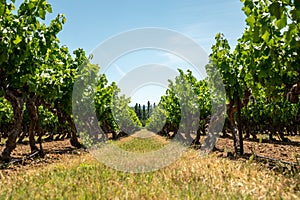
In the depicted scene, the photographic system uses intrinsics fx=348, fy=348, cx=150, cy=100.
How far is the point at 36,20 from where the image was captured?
34.9 ft

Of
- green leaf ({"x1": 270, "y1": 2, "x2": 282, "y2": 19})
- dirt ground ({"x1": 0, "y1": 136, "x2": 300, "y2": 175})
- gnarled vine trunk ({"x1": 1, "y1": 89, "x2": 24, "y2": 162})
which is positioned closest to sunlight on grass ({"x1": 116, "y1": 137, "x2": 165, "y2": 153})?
dirt ground ({"x1": 0, "y1": 136, "x2": 300, "y2": 175})

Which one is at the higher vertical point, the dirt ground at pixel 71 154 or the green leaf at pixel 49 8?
the green leaf at pixel 49 8

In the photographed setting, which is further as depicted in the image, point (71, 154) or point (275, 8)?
point (71, 154)

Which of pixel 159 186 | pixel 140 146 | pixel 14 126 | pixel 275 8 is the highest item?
pixel 275 8

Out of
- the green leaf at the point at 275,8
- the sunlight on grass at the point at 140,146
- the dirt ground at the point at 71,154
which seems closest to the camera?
the green leaf at the point at 275,8

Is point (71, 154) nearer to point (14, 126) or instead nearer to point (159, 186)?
point (14, 126)

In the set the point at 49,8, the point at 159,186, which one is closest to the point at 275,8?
the point at 159,186

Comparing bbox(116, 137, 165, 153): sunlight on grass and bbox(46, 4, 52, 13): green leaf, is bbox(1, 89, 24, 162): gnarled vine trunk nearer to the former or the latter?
bbox(46, 4, 52, 13): green leaf

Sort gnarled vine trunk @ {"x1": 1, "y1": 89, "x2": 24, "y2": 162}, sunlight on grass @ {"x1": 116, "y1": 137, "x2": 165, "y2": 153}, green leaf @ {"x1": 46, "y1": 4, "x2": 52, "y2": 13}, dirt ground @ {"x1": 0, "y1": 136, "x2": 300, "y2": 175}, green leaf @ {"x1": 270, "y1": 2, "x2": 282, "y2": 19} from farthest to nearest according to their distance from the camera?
1. sunlight on grass @ {"x1": 116, "y1": 137, "x2": 165, "y2": 153}
2. gnarled vine trunk @ {"x1": 1, "y1": 89, "x2": 24, "y2": 162}
3. dirt ground @ {"x1": 0, "y1": 136, "x2": 300, "y2": 175}
4. green leaf @ {"x1": 46, "y1": 4, "x2": 52, "y2": 13}
5. green leaf @ {"x1": 270, "y1": 2, "x2": 282, "y2": 19}

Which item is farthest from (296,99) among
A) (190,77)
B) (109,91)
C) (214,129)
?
(109,91)

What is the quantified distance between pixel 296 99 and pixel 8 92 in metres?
9.52

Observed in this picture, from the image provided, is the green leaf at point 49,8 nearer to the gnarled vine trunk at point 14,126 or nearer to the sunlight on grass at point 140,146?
the gnarled vine trunk at point 14,126

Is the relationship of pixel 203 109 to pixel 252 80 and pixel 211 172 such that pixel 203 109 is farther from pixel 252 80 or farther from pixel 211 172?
pixel 211 172

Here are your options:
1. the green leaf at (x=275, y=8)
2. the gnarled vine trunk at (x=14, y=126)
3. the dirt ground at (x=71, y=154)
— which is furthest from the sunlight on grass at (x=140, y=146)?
the green leaf at (x=275, y=8)
